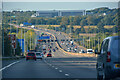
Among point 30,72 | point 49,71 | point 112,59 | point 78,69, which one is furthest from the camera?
point 78,69

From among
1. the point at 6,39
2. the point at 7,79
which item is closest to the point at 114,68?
the point at 7,79

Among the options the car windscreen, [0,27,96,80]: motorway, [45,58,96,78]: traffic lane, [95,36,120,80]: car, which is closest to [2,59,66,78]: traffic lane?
[0,27,96,80]: motorway

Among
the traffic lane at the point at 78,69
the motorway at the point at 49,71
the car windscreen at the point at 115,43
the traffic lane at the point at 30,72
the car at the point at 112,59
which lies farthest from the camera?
the traffic lane at the point at 78,69

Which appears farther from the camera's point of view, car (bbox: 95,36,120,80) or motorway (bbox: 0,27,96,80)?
motorway (bbox: 0,27,96,80)

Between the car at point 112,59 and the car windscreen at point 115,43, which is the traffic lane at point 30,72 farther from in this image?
the car windscreen at point 115,43

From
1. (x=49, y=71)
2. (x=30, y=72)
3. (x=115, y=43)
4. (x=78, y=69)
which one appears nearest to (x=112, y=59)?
(x=115, y=43)

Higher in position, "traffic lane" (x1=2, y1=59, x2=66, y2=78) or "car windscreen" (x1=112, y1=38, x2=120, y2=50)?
"car windscreen" (x1=112, y1=38, x2=120, y2=50)

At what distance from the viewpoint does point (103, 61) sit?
69.4ft

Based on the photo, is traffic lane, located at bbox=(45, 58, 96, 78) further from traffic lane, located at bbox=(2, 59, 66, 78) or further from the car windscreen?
the car windscreen

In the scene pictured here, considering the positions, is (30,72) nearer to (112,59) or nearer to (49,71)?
(49,71)

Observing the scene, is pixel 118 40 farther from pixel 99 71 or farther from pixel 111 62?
pixel 99 71

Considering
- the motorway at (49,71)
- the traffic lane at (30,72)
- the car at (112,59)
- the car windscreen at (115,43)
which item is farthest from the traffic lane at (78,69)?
the car windscreen at (115,43)

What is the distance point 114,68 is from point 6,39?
108 m

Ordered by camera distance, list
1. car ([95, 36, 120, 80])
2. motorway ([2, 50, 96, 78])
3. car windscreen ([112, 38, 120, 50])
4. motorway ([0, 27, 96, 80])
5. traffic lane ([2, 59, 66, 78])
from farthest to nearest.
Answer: motorway ([2, 50, 96, 78]), motorway ([0, 27, 96, 80]), traffic lane ([2, 59, 66, 78]), car windscreen ([112, 38, 120, 50]), car ([95, 36, 120, 80])
